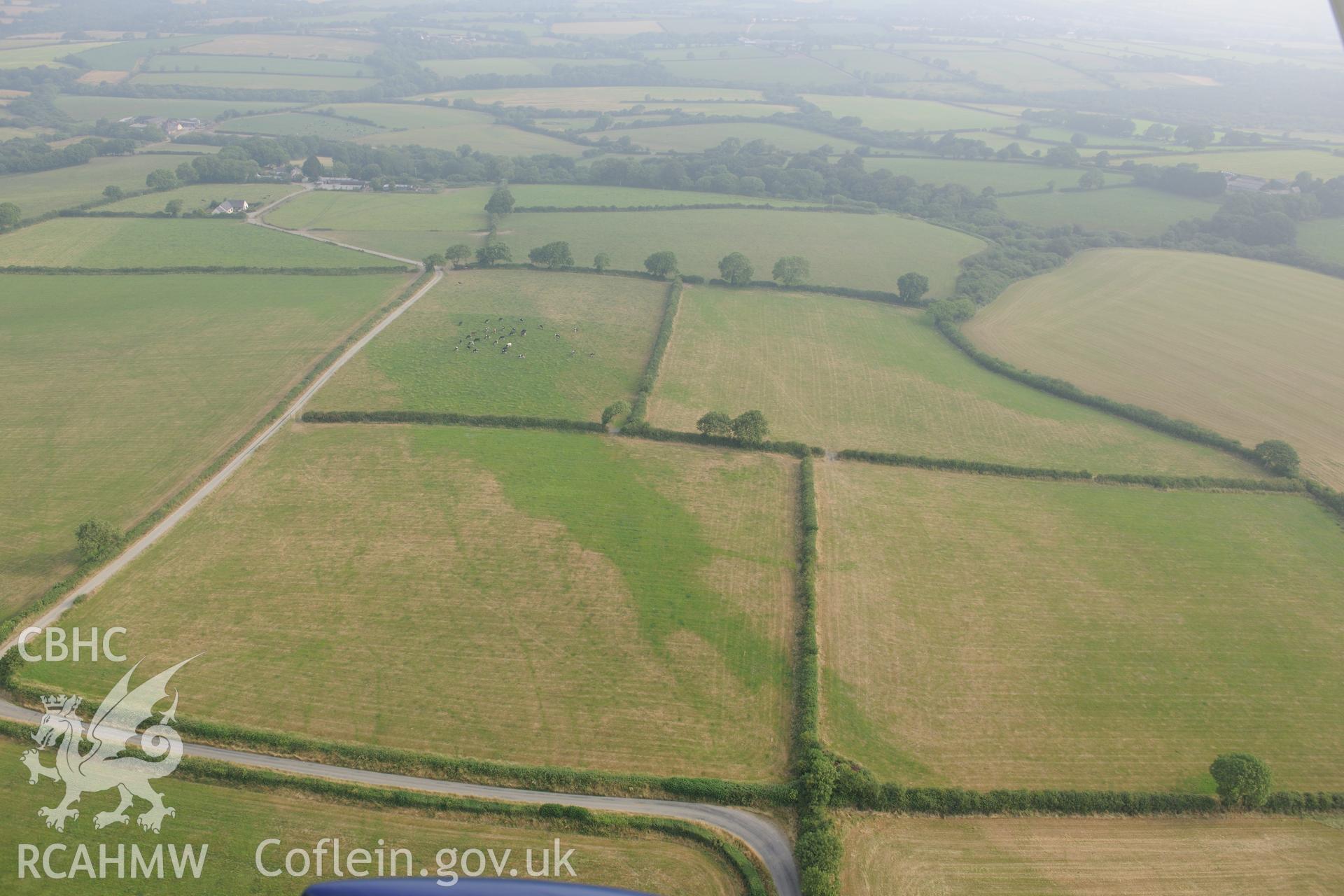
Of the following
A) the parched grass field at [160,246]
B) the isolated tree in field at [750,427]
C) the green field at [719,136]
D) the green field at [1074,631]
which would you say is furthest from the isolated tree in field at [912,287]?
the green field at [719,136]

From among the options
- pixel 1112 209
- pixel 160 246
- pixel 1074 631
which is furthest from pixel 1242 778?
pixel 160 246

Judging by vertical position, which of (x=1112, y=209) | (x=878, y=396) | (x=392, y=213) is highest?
(x=1112, y=209)

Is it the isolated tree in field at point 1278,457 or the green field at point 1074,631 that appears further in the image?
the isolated tree in field at point 1278,457

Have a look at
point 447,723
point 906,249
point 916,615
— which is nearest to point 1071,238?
point 906,249

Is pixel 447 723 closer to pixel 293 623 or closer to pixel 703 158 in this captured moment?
pixel 293 623

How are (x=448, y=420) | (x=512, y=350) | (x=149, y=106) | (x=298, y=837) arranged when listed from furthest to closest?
(x=149, y=106), (x=512, y=350), (x=448, y=420), (x=298, y=837)

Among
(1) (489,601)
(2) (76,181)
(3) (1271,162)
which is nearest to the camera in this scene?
(1) (489,601)

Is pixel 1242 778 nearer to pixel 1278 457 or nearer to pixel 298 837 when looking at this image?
pixel 1278 457

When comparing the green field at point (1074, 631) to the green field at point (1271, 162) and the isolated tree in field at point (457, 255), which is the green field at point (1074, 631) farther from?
Result: the green field at point (1271, 162)
